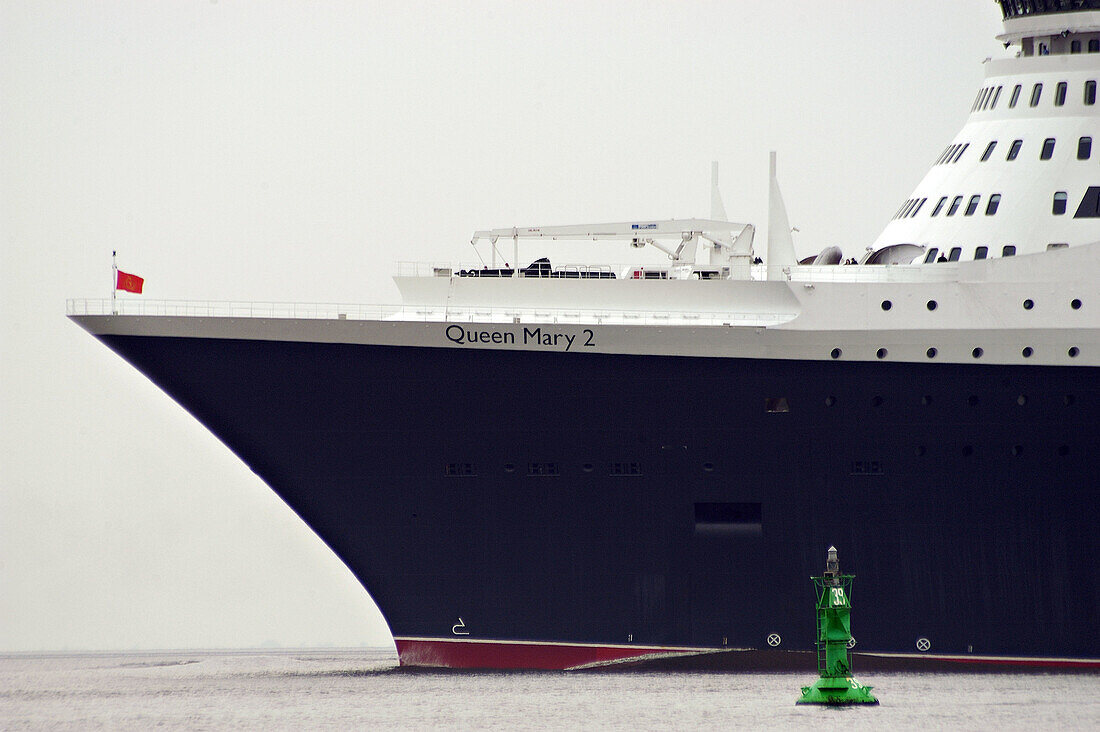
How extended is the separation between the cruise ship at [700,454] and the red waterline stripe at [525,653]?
55 mm

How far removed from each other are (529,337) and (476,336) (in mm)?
1284

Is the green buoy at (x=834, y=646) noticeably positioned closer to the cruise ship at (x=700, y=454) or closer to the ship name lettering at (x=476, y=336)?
the cruise ship at (x=700, y=454)

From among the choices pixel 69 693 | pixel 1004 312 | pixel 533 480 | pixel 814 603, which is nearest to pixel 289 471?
pixel 533 480

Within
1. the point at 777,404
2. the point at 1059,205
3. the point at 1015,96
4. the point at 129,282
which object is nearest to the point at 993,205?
the point at 1059,205

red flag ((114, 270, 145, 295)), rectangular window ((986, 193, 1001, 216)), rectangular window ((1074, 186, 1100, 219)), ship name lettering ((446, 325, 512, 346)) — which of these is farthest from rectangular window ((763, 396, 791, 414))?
red flag ((114, 270, 145, 295))

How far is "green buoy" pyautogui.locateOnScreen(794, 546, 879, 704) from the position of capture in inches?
1619

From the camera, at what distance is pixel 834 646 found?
4156 cm

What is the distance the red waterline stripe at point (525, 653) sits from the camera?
49.0 m

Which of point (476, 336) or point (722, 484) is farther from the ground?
point (476, 336)

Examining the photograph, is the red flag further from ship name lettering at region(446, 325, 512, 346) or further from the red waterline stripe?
the red waterline stripe

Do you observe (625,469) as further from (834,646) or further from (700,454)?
(834,646)

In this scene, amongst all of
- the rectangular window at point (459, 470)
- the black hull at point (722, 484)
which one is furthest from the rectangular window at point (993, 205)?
the rectangular window at point (459, 470)

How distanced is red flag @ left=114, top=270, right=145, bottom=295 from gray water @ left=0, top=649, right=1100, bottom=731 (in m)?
10.0

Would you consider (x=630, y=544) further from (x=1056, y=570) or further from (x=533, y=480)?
(x=1056, y=570)
